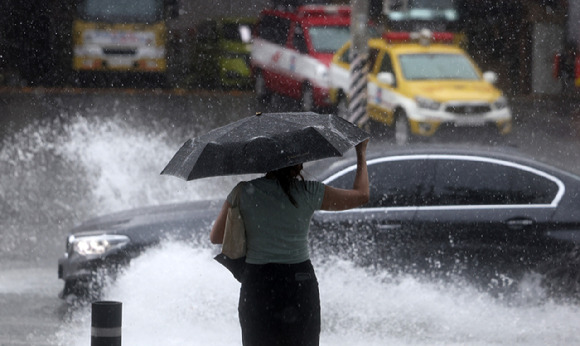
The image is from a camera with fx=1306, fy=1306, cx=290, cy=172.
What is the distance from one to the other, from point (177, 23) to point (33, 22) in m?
3.81

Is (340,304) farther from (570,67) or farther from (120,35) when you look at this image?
(570,67)

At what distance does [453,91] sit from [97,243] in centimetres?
1377

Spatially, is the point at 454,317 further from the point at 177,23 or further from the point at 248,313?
the point at 177,23

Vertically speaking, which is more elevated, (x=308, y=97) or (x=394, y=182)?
(x=394, y=182)

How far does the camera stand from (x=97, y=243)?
9.71 metres

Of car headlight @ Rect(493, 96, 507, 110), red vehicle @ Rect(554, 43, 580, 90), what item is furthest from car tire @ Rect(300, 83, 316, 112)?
red vehicle @ Rect(554, 43, 580, 90)

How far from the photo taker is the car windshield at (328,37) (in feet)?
85.0

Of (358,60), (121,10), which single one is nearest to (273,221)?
(358,60)

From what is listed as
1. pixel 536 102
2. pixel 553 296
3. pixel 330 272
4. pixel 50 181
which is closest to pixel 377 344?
pixel 330 272

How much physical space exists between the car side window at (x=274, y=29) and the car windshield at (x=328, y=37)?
644mm

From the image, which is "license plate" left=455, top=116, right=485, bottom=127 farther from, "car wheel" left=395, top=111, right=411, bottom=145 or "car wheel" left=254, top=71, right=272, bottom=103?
"car wheel" left=254, top=71, right=272, bottom=103

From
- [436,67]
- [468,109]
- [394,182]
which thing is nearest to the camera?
[394,182]

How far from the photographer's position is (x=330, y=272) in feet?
31.2

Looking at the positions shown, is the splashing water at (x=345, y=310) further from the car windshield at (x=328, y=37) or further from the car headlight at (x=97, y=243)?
the car windshield at (x=328, y=37)
